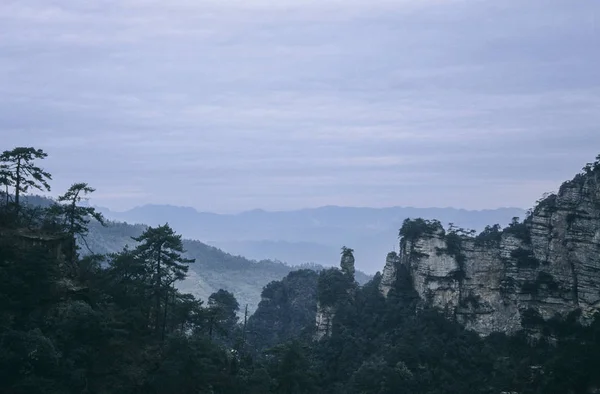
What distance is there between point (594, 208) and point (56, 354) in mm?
44444

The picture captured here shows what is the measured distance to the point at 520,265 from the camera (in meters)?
60.6

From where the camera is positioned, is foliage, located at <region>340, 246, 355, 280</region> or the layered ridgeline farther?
foliage, located at <region>340, 246, 355, 280</region>

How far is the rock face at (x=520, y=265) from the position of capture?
57.0 m

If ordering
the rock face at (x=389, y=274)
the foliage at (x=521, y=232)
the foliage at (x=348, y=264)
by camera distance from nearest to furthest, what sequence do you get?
the foliage at (x=521, y=232)
the rock face at (x=389, y=274)
the foliage at (x=348, y=264)

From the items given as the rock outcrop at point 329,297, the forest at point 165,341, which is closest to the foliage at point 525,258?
the forest at point 165,341

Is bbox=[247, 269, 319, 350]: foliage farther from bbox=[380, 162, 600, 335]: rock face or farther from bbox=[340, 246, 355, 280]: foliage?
bbox=[380, 162, 600, 335]: rock face

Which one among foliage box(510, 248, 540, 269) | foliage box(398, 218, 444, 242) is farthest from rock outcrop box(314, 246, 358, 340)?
foliage box(510, 248, 540, 269)

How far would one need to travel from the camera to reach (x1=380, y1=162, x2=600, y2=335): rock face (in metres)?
57.0

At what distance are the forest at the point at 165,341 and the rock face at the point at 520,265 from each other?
1512 mm

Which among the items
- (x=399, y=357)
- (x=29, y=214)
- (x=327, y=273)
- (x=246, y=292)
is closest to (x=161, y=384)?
(x=29, y=214)

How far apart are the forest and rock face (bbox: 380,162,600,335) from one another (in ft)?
4.96

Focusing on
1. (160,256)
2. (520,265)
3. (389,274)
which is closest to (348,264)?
(389,274)

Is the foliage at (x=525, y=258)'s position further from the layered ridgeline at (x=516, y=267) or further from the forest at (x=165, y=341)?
the forest at (x=165, y=341)

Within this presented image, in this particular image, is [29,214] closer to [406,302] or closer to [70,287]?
[70,287]
